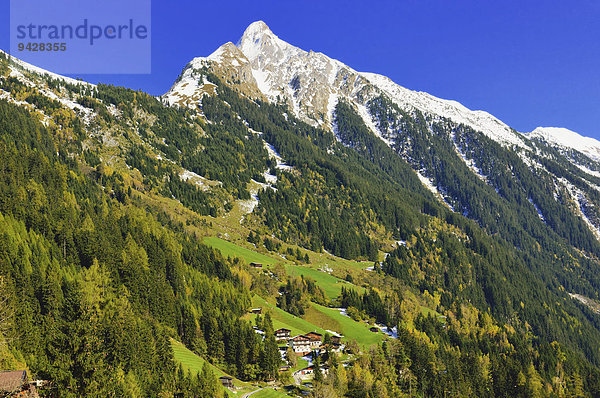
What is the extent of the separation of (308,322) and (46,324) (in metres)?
91.8

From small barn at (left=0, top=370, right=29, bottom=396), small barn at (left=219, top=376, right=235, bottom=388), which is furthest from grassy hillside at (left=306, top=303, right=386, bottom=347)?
small barn at (left=0, top=370, right=29, bottom=396)

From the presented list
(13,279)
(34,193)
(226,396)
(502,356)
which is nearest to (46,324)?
(13,279)

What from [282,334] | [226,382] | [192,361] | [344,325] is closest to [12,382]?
[192,361]

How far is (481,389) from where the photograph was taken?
13062 centimetres

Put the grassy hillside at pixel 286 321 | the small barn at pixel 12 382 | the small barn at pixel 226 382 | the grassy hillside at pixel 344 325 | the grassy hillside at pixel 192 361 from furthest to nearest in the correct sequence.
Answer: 1. the grassy hillside at pixel 344 325
2. the grassy hillside at pixel 286 321
3. the small barn at pixel 226 382
4. the grassy hillside at pixel 192 361
5. the small barn at pixel 12 382

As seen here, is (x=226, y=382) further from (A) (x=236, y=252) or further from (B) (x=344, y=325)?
(A) (x=236, y=252)

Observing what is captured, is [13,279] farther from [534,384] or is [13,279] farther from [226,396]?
[534,384]

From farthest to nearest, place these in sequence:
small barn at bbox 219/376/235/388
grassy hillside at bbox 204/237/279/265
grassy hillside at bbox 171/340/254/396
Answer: grassy hillside at bbox 204/237/279/265 < small barn at bbox 219/376/235/388 < grassy hillside at bbox 171/340/254/396

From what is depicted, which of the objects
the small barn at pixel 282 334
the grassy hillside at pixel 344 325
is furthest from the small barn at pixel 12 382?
the grassy hillside at pixel 344 325

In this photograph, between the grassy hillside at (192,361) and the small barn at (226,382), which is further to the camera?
the small barn at (226,382)

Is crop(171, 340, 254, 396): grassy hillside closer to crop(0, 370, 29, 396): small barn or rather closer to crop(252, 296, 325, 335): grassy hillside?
crop(252, 296, 325, 335): grassy hillside

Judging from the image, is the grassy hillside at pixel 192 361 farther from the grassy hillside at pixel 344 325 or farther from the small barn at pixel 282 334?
the grassy hillside at pixel 344 325

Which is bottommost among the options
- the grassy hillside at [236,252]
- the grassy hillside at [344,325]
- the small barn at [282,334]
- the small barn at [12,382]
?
the grassy hillside at [344,325]

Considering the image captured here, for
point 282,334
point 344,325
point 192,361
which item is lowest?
point 344,325
